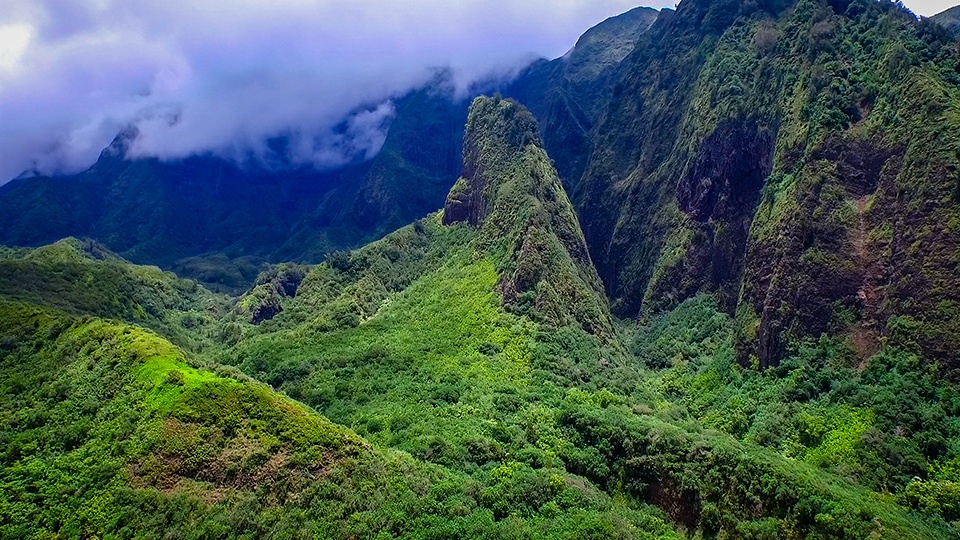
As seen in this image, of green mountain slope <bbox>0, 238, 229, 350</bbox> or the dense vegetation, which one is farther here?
green mountain slope <bbox>0, 238, 229, 350</bbox>

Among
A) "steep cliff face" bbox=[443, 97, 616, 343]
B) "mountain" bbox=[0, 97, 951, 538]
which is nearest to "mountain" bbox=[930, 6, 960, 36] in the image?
"steep cliff face" bbox=[443, 97, 616, 343]

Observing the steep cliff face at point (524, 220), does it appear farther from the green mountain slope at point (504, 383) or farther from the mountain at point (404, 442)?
the mountain at point (404, 442)

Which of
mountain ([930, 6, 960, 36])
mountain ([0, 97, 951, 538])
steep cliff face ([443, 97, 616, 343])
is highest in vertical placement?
mountain ([930, 6, 960, 36])

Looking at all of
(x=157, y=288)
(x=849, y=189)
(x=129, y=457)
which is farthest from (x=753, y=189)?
(x=157, y=288)

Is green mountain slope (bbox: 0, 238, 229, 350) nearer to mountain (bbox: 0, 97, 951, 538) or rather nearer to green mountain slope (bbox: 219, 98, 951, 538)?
green mountain slope (bbox: 219, 98, 951, 538)

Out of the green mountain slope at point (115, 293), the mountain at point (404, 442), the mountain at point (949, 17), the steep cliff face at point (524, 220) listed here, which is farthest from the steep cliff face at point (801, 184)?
the green mountain slope at point (115, 293)

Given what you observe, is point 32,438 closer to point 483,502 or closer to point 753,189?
point 483,502
